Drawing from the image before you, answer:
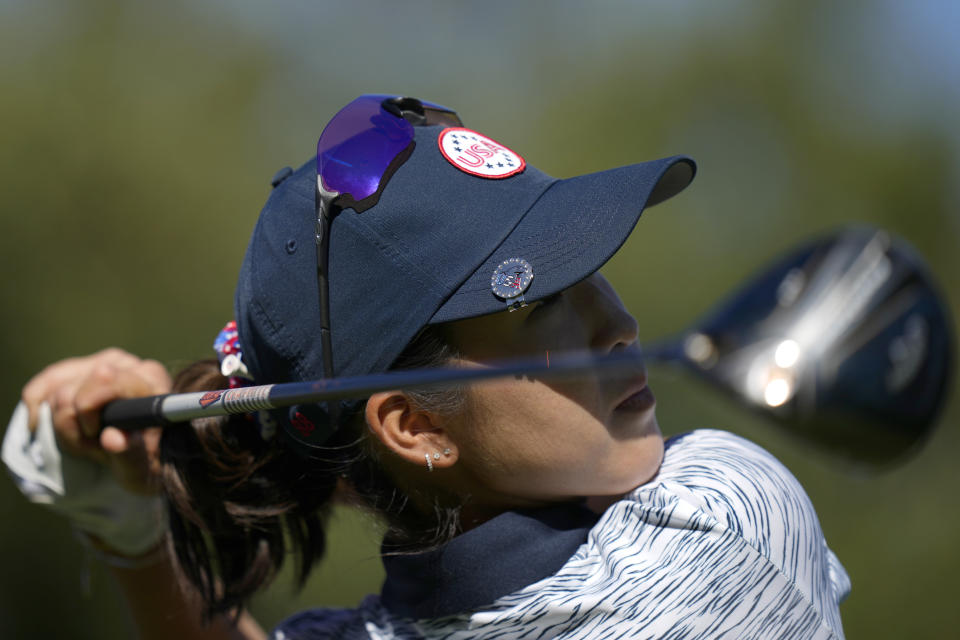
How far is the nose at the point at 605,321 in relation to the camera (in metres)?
0.93

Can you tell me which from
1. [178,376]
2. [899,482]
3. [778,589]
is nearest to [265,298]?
[178,376]

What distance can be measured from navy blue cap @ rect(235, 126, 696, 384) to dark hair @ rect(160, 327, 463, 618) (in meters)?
0.12

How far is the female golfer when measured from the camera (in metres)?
0.83

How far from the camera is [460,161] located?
963mm

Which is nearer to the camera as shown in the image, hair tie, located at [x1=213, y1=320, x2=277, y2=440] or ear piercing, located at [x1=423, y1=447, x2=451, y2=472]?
ear piercing, located at [x1=423, y1=447, x2=451, y2=472]

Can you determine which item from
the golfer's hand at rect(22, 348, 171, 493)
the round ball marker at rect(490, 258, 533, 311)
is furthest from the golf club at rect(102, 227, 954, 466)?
the golfer's hand at rect(22, 348, 171, 493)

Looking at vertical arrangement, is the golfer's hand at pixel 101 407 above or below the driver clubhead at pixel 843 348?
below

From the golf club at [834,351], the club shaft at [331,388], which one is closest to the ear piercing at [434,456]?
the club shaft at [331,388]

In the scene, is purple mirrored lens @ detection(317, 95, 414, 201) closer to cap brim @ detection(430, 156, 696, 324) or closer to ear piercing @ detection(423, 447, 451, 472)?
cap brim @ detection(430, 156, 696, 324)

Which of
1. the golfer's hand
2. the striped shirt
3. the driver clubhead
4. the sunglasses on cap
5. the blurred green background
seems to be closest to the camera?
the driver clubhead

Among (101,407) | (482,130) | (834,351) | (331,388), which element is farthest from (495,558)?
(482,130)

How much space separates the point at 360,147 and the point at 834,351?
1.71 feet

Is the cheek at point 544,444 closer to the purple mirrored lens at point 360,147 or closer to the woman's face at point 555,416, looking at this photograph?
the woman's face at point 555,416

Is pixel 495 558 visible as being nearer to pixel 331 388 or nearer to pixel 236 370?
pixel 331 388
